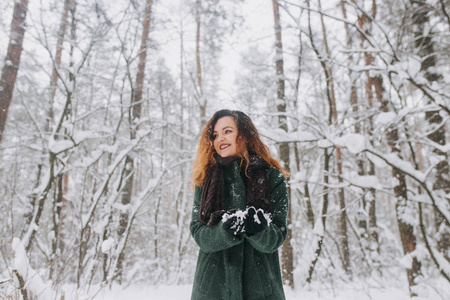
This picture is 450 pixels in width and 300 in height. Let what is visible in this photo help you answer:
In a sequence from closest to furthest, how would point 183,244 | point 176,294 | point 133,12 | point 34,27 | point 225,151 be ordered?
point 225,151
point 34,27
point 133,12
point 176,294
point 183,244

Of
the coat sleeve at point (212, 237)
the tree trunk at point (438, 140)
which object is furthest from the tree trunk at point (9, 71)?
the tree trunk at point (438, 140)

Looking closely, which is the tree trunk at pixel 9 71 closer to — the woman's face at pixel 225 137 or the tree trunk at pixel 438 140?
the woman's face at pixel 225 137

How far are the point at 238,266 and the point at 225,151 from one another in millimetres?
676

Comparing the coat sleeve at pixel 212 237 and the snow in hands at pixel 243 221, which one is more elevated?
the snow in hands at pixel 243 221

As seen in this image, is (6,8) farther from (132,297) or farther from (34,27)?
(132,297)

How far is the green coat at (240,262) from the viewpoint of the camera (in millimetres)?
1274

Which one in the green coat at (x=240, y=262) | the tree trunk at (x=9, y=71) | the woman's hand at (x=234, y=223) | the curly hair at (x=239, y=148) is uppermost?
the tree trunk at (x=9, y=71)

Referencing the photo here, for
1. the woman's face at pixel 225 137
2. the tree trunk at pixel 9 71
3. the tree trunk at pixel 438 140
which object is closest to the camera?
the woman's face at pixel 225 137

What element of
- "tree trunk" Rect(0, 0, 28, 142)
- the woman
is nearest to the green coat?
the woman

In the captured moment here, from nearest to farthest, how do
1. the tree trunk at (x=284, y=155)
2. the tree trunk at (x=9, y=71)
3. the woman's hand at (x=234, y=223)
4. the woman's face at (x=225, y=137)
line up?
the woman's hand at (x=234, y=223), the woman's face at (x=225, y=137), the tree trunk at (x=9, y=71), the tree trunk at (x=284, y=155)

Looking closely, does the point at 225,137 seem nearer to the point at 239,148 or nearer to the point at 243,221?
the point at 239,148

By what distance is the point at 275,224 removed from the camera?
55.1 inches

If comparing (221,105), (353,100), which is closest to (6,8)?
(221,105)

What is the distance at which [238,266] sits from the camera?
1363 mm
